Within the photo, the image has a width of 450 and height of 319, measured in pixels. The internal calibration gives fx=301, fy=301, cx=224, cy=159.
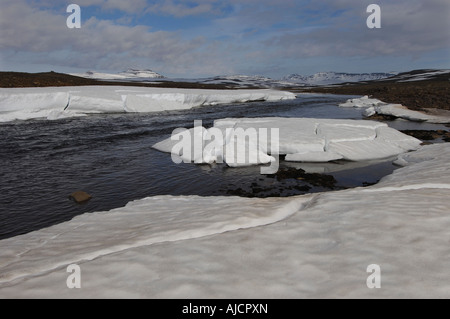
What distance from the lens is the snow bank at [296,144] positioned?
11219mm

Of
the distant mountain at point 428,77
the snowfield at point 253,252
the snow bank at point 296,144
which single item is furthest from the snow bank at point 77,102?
the distant mountain at point 428,77

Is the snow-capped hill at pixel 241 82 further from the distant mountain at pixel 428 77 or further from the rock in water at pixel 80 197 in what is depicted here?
the rock in water at pixel 80 197

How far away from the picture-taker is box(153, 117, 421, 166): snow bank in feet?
36.8

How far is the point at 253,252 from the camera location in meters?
3.09

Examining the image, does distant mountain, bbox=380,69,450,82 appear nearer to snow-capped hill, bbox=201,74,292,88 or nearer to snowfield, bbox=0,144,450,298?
snow-capped hill, bbox=201,74,292,88

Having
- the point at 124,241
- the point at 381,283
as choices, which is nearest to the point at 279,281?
the point at 381,283

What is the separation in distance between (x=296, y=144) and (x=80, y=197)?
25.2ft

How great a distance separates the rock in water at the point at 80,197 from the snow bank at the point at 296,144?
4271mm

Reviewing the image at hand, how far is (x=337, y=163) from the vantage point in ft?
36.2

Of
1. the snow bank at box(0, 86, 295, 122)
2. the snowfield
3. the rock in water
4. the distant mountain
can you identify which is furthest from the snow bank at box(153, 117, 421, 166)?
the distant mountain

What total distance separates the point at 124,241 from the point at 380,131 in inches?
518

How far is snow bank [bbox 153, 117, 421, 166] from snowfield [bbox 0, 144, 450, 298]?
6.32 metres
